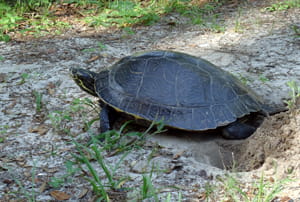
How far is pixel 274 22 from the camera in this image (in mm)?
6695

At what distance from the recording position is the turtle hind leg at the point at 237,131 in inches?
138

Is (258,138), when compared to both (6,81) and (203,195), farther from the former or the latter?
(6,81)

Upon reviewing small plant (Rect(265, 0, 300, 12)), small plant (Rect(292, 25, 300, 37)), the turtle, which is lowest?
the turtle

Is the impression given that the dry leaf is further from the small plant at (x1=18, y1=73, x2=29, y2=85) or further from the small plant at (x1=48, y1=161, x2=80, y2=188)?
the small plant at (x1=18, y1=73, x2=29, y2=85)

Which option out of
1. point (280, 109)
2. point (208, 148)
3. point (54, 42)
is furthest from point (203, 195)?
point (54, 42)

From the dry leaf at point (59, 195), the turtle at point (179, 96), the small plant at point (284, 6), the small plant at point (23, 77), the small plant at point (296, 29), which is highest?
the small plant at point (284, 6)

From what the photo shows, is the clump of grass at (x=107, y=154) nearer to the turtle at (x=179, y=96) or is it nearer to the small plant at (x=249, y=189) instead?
the turtle at (x=179, y=96)

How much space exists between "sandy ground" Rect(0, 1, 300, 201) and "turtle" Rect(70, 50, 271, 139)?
0.23 m

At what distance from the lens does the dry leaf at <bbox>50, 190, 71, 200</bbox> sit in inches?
99.4

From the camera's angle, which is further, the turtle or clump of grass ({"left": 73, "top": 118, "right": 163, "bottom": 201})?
the turtle

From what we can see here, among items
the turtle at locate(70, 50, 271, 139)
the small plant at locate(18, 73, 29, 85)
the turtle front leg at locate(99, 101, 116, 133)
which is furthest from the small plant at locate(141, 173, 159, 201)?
the small plant at locate(18, 73, 29, 85)

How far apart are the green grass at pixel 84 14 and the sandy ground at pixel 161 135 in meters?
0.34

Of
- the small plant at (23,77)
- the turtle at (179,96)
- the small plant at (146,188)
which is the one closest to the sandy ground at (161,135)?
the small plant at (23,77)

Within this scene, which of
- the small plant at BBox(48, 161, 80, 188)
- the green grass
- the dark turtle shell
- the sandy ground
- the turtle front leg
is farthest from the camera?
the green grass
